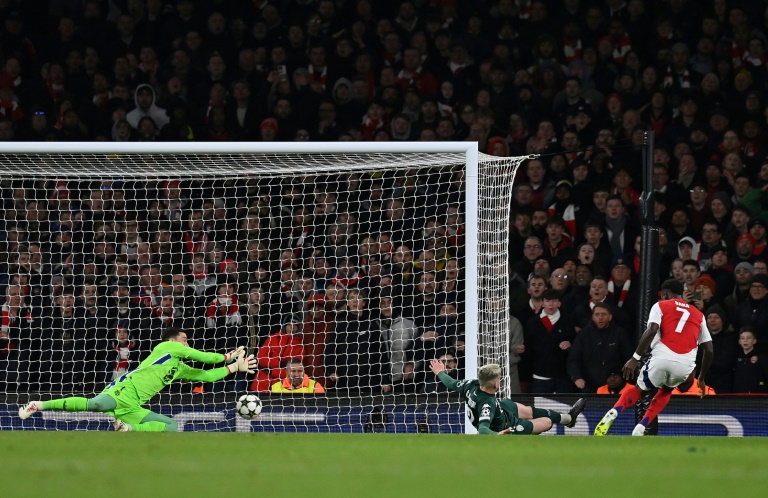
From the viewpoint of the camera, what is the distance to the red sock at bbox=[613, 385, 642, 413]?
10117mm

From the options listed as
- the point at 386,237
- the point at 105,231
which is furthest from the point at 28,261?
the point at 386,237

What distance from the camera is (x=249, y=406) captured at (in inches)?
385

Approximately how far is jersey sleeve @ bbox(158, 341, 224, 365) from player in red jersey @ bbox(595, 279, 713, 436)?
10.1ft

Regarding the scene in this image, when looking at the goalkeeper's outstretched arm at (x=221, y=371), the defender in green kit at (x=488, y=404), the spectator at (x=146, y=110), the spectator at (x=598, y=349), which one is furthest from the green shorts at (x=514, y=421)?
the spectator at (x=146, y=110)

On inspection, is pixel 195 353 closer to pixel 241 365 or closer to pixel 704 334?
pixel 241 365

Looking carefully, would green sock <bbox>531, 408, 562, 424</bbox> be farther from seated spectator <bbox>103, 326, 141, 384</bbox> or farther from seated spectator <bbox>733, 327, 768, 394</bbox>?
seated spectator <bbox>103, 326, 141, 384</bbox>

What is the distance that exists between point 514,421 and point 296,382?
225cm

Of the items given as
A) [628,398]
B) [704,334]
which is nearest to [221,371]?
[628,398]

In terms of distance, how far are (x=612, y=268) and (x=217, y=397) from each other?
12.6ft

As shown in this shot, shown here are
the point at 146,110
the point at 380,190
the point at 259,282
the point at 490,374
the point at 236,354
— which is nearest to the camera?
the point at 490,374

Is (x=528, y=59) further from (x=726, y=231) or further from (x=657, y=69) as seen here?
(x=726, y=231)

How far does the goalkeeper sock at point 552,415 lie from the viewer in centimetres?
993

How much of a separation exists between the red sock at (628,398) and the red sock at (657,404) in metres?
0.14

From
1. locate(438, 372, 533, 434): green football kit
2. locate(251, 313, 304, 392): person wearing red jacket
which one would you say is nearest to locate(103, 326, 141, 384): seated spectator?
locate(251, 313, 304, 392): person wearing red jacket
